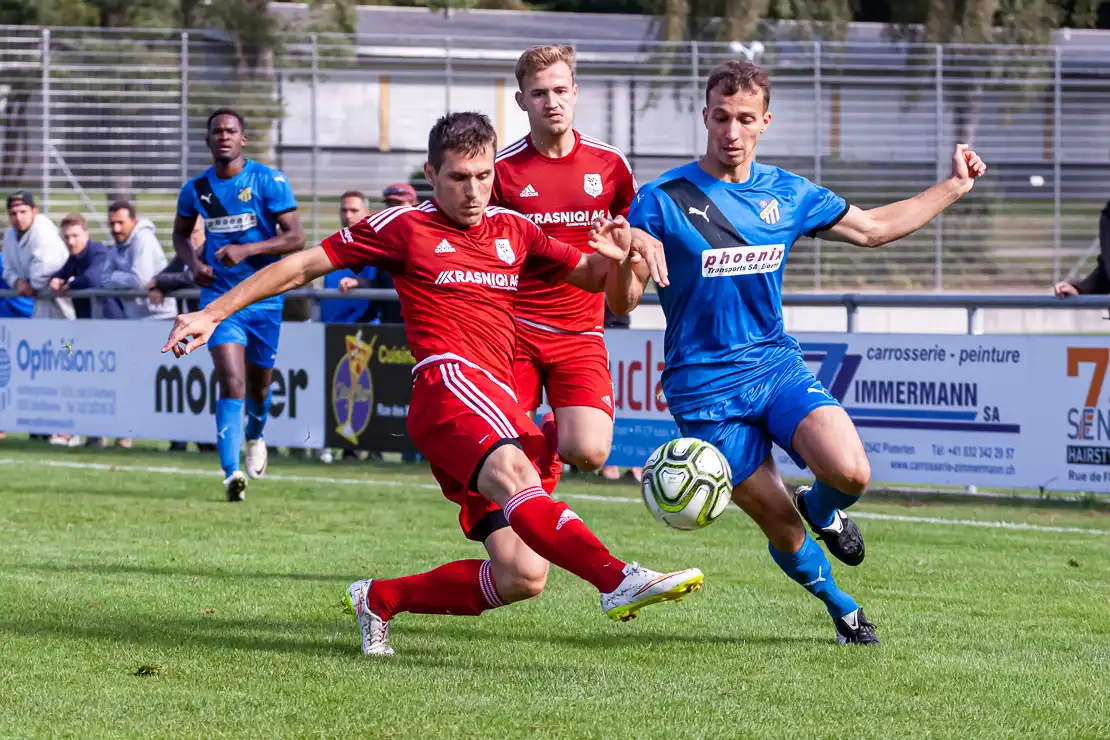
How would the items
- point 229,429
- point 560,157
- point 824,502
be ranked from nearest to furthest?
point 824,502
point 560,157
point 229,429

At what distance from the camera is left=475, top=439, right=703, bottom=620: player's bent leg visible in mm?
5102

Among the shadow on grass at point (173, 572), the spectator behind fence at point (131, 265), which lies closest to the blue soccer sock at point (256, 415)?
the shadow on grass at point (173, 572)

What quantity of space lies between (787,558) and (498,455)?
58.5 inches

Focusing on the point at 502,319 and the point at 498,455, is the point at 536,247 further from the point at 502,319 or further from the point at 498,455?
the point at 498,455

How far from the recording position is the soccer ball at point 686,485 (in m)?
5.80

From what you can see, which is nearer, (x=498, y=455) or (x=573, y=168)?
(x=498, y=455)

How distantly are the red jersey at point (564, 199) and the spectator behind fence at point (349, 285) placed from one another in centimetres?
662

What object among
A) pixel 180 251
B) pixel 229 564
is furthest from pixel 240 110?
pixel 229 564

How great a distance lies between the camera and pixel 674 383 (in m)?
6.53

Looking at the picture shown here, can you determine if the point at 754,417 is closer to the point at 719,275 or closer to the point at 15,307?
the point at 719,275

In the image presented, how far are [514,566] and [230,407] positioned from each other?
5.99 meters

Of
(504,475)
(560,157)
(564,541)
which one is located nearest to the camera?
(564,541)

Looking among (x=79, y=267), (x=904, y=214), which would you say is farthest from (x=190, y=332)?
(x=79, y=267)

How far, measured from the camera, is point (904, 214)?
21.9ft
